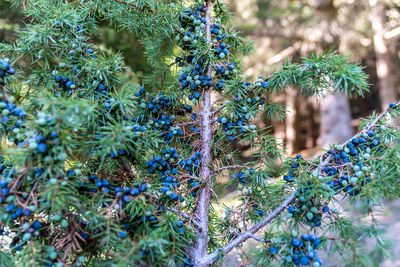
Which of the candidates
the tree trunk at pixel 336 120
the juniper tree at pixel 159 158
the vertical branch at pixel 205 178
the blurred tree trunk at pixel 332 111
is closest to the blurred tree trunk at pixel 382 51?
the blurred tree trunk at pixel 332 111

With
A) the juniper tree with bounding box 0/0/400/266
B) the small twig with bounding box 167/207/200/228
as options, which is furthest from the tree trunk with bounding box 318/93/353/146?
the small twig with bounding box 167/207/200/228

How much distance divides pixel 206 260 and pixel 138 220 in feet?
0.83

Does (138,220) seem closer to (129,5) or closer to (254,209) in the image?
(254,209)

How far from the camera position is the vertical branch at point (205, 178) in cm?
95

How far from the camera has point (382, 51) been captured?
4184mm

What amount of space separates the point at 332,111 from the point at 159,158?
4.51 meters

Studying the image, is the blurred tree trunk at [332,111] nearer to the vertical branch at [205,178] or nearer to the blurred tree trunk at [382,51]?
the blurred tree trunk at [382,51]

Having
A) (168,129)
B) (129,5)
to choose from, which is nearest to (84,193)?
(168,129)

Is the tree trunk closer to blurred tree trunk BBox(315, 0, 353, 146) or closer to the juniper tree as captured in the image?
blurred tree trunk BBox(315, 0, 353, 146)

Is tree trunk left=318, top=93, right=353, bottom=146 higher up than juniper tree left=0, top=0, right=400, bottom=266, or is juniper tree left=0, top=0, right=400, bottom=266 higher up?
Result: juniper tree left=0, top=0, right=400, bottom=266

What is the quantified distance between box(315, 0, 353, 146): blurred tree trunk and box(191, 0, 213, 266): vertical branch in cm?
394

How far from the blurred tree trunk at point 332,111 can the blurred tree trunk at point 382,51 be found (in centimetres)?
51

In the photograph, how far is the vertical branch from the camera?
0.95 meters

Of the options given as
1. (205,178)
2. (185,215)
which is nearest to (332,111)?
(205,178)
